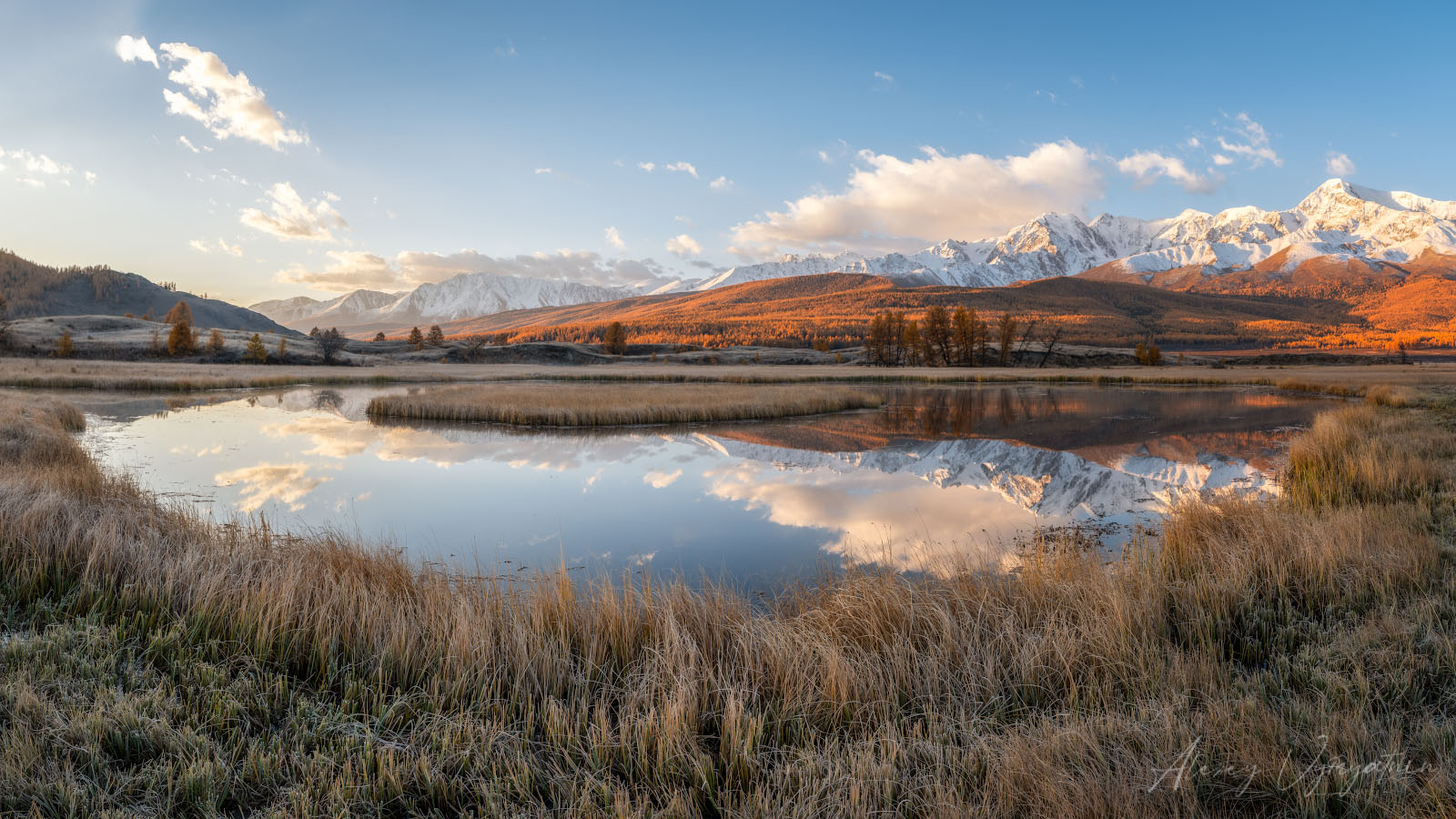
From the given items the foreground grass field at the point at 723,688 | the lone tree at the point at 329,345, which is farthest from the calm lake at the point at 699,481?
the lone tree at the point at 329,345

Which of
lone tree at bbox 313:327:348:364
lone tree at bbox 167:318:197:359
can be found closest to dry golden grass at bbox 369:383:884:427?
lone tree at bbox 313:327:348:364

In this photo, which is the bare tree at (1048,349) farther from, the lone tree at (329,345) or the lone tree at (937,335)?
the lone tree at (329,345)

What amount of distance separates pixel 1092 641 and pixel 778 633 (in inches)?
85.6

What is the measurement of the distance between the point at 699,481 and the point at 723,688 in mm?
10696

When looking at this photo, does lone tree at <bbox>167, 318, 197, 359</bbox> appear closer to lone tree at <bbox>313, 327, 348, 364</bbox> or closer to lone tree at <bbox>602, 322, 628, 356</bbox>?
lone tree at <bbox>313, 327, 348, 364</bbox>

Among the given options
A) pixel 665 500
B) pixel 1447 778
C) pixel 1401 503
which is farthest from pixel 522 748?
pixel 1401 503

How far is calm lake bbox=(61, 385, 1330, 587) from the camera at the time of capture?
944 centimetres

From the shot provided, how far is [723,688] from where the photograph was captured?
3877 millimetres

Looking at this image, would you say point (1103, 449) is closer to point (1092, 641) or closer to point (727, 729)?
point (1092, 641)

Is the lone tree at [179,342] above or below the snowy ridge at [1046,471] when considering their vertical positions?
above

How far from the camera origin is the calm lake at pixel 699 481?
31.0ft

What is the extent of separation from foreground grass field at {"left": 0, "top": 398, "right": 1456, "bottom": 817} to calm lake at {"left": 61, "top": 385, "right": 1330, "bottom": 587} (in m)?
1.25

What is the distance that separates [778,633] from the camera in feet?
15.1

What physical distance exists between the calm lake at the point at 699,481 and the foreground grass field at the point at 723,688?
125cm
